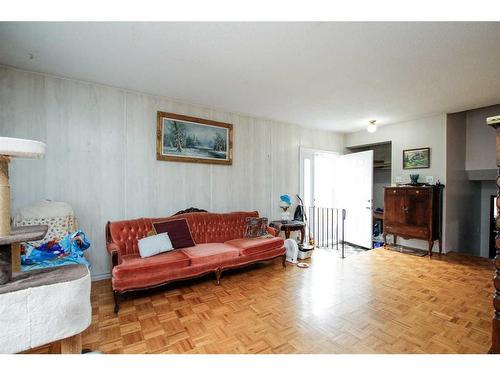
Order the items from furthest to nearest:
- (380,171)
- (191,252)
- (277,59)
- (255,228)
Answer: (380,171) < (255,228) < (191,252) < (277,59)

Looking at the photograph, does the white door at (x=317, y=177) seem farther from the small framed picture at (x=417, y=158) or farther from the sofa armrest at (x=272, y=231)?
the sofa armrest at (x=272, y=231)

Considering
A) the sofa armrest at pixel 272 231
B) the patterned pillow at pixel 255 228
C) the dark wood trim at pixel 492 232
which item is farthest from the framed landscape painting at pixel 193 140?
the dark wood trim at pixel 492 232

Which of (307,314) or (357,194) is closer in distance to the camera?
(307,314)

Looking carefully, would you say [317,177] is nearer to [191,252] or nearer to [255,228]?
[255,228]

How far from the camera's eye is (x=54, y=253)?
6.97 ft

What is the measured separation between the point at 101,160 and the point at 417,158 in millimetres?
5581

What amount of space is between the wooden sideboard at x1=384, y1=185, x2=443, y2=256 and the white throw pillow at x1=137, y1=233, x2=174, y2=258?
4.14 metres

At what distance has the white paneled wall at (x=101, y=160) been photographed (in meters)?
2.70

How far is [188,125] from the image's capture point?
3.71 metres

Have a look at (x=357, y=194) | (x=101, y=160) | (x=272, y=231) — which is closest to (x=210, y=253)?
(x=272, y=231)

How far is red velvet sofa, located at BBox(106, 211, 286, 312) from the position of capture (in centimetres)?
243

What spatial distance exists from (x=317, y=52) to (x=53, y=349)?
3.42m

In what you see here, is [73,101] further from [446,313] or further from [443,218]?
[443,218]

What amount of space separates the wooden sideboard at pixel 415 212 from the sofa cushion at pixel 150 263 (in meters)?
3.99
